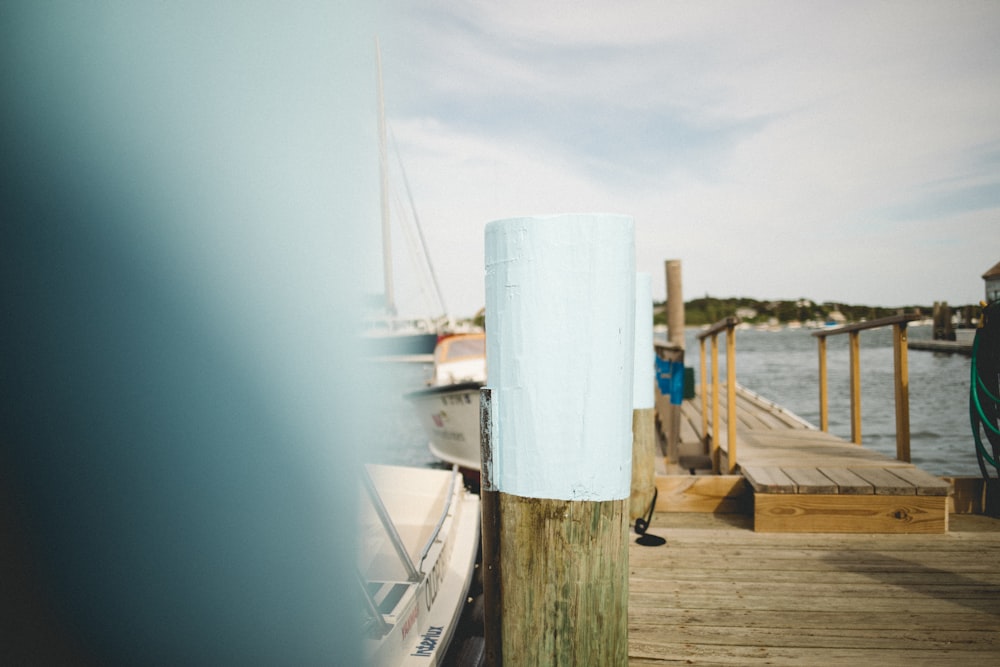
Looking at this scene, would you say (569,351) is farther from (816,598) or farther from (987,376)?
(987,376)

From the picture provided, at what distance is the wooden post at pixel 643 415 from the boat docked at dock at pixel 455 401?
5433mm

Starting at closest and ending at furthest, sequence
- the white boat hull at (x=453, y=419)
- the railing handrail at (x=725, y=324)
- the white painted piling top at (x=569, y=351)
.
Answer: the white painted piling top at (x=569, y=351) → the railing handrail at (x=725, y=324) → the white boat hull at (x=453, y=419)

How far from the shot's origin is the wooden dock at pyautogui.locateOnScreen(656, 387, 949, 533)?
400cm

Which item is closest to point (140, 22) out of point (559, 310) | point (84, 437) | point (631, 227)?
point (84, 437)

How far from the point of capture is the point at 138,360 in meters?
0.99

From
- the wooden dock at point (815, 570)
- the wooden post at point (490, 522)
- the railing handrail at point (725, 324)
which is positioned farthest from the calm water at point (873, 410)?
the wooden dock at point (815, 570)

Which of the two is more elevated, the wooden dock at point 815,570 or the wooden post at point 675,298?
the wooden post at point 675,298

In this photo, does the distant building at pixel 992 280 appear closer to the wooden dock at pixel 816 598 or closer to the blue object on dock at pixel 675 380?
the blue object on dock at pixel 675 380

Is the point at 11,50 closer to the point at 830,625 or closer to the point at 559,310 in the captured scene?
the point at 559,310

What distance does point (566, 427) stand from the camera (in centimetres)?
173

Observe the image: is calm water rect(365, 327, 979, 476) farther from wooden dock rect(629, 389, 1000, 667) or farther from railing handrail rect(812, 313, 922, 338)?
wooden dock rect(629, 389, 1000, 667)

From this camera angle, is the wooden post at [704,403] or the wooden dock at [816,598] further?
the wooden post at [704,403]

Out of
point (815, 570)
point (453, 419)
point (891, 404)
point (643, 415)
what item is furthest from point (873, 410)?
point (815, 570)

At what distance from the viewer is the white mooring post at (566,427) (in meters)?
1.72
